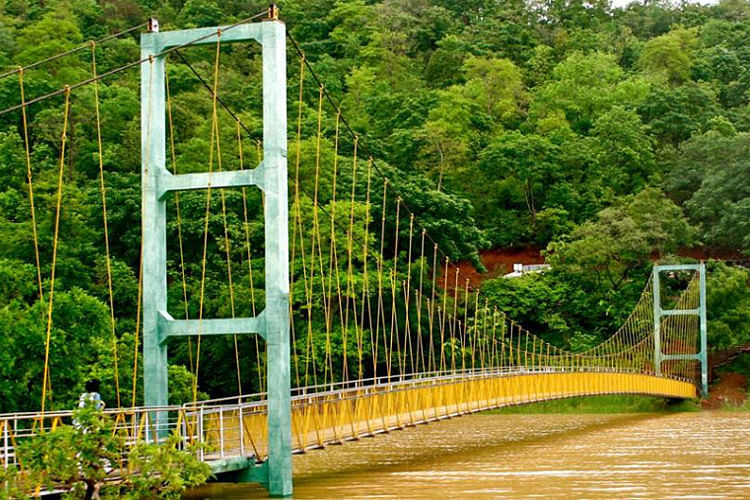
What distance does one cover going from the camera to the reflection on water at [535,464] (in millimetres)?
17391

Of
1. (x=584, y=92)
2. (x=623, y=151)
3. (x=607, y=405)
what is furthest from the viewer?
(x=584, y=92)

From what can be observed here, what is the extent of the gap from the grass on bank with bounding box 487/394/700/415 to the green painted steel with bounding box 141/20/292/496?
2489 cm

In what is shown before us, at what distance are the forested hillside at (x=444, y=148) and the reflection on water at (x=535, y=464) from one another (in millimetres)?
5702

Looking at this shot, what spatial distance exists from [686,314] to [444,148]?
1272 cm

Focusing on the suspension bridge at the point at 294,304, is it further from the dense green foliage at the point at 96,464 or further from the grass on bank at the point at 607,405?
the grass on bank at the point at 607,405

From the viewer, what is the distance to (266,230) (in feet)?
52.7

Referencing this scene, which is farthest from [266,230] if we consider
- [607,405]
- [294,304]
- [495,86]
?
[495,86]

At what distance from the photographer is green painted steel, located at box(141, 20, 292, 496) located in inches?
631

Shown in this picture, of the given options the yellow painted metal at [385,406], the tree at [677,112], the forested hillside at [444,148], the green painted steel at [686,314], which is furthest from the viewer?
the tree at [677,112]

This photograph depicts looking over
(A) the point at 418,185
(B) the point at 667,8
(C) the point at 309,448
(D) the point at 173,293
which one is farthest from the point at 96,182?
(B) the point at 667,8

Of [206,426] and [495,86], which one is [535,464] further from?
[495,86]

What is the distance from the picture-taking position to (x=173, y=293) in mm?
37250

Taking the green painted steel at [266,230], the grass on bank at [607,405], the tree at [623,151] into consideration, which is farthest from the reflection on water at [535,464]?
the tree at [623,151]

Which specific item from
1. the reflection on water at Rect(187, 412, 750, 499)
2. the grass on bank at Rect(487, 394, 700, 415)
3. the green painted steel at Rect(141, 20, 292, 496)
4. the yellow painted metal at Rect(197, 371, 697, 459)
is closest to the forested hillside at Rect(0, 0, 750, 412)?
the grass on bank at Rect(487, 394, 700, 415)
